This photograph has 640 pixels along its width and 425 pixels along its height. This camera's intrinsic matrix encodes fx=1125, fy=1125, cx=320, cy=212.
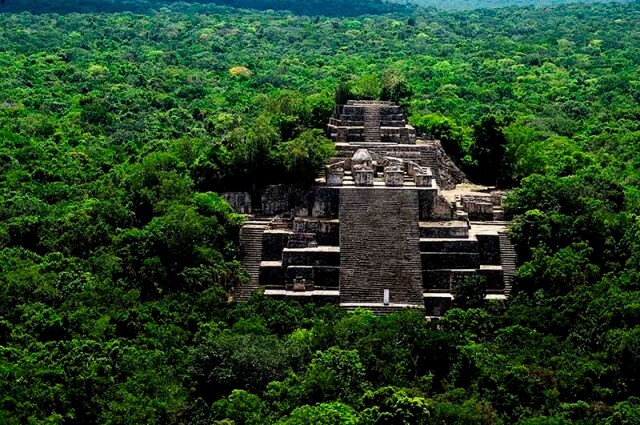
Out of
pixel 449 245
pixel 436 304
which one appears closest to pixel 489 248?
pixel 449 245

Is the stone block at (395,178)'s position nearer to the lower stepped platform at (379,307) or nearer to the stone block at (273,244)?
the stone block at (273,244)

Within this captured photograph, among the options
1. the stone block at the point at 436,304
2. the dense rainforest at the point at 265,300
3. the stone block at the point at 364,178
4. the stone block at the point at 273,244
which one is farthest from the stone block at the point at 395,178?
the stone block at the point at 436,304

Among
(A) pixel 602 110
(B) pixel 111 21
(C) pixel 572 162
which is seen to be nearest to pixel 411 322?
(C) pixel 572 162

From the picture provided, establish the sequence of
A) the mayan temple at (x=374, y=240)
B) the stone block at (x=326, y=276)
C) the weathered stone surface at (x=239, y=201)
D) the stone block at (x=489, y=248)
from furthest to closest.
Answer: the weathered stone surface at (x=239, y=201), the stone block at (x=489, y=248), the stone block at (x=326, y=276), the mayan temple at (x=374, y=240)

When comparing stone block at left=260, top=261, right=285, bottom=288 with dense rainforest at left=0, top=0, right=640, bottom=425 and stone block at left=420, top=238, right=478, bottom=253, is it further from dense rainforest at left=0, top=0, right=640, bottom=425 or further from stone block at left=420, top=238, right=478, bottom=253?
stone block at left=420, top=238, right=478, bottom=253

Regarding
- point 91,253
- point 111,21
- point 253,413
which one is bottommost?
point 253,413

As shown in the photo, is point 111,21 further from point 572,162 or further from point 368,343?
point 368,343
